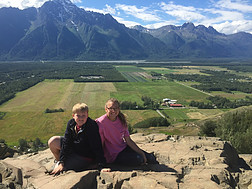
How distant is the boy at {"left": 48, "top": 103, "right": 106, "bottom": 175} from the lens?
335 inches

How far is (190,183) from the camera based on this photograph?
8.06 m

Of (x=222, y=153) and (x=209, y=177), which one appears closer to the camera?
(x=209, y=177)

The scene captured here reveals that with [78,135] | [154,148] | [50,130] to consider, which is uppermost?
[78,135]

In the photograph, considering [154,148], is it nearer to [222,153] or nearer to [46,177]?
[222,153]

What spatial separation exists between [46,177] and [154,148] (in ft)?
21.8

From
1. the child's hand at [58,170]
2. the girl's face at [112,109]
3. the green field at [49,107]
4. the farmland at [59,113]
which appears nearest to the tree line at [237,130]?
the farmland at [59,113]

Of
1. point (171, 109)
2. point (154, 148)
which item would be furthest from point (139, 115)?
point (154, 148)

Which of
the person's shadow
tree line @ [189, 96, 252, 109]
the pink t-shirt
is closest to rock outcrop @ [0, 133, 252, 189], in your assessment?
the person's shadow

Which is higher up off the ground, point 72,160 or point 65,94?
point 72,160

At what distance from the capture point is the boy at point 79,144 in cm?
850

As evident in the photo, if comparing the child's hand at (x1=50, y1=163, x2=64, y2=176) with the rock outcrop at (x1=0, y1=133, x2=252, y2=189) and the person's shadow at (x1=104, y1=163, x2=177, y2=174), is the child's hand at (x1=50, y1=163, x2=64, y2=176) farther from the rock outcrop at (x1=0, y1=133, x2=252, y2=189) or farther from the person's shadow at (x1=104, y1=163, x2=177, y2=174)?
the person's shadow at (x1=104, y1=163, x2=177, y2=174)

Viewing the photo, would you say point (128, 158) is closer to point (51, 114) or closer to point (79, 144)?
point (79, 144)

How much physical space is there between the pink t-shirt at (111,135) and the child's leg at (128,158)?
195 mm

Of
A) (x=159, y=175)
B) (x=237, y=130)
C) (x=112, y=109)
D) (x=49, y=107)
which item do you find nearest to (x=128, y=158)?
(x=159, y=175)
